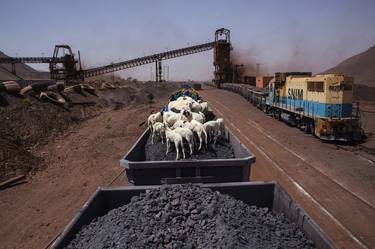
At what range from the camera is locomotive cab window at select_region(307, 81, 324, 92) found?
17.9m

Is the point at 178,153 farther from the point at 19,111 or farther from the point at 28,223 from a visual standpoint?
the point at 19,111

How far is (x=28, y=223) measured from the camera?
8219 mm

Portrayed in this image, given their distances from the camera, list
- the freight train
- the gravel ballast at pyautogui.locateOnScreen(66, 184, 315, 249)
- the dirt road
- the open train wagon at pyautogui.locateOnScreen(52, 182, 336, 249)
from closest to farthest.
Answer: the gravel ballast at pyautogui.locateOnScreen(66, 184, 315, 249) < the open train wagon at pyautogui.locateOnScreen(52, 182, 336, 249) < the dirt road < the freight train

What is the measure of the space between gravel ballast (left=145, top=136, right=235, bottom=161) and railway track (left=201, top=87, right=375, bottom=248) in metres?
3.27

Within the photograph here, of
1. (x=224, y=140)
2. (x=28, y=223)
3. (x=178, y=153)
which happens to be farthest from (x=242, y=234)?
(x=28, y=223)

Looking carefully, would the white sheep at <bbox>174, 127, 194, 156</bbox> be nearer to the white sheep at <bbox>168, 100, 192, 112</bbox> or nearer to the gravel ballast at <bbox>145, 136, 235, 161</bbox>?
the gravel ballast at <bbox>145, 136, 235, 161</bbox>

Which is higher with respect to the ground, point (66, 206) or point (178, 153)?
point (178, 153)

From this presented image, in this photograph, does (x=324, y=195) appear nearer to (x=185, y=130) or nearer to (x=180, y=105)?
(x=185, y=130)

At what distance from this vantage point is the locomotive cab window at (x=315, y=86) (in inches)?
706

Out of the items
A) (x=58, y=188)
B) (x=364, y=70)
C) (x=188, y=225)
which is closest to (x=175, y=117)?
(x=58, y=188)

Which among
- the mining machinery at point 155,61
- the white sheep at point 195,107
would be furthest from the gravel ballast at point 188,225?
the mining machinery at point 155,61

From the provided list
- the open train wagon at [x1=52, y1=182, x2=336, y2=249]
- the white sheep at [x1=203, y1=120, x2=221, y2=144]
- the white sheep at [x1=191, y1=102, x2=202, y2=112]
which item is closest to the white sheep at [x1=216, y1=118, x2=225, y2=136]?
the white sheep at [x1=203, y1=120, x2=221, y2=144]

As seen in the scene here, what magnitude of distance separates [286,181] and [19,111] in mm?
19282

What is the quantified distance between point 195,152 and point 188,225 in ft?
12.0
